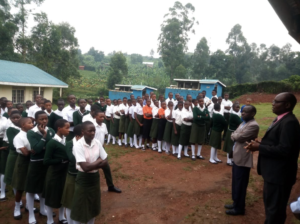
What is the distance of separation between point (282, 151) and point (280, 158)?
0.46ft

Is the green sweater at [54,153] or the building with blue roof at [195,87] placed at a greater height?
the building with blue roof at [195,87]

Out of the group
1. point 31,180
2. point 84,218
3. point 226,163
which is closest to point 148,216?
point 84,218

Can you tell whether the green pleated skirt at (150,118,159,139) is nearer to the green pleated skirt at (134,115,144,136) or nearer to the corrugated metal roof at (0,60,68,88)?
the green pleated skirt at (134,115,144,136)

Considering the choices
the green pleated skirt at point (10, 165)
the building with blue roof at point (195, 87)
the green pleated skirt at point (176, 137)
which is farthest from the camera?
the building with blue roof at point (195, 87)

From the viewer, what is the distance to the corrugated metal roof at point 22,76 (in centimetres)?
1521

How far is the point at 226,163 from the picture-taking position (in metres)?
6.32

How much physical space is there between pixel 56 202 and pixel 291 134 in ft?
10.7

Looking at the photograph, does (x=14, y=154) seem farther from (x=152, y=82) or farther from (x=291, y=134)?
(x=152, y=82)

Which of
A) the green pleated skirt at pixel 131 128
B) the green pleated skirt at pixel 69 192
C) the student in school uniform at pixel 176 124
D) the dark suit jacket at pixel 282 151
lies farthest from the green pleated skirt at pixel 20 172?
the green pleated skirt at pixel 131 128

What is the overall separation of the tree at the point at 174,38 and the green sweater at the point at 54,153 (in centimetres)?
3369

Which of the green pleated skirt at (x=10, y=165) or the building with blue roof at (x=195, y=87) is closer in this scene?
the green pleated skirt at (x=10, y=165)

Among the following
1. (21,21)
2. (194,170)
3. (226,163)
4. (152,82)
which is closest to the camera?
(194,170)

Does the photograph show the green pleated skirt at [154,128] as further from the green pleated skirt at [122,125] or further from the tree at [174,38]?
the tree at [174,38]

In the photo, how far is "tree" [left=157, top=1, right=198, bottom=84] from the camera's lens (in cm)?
3625
